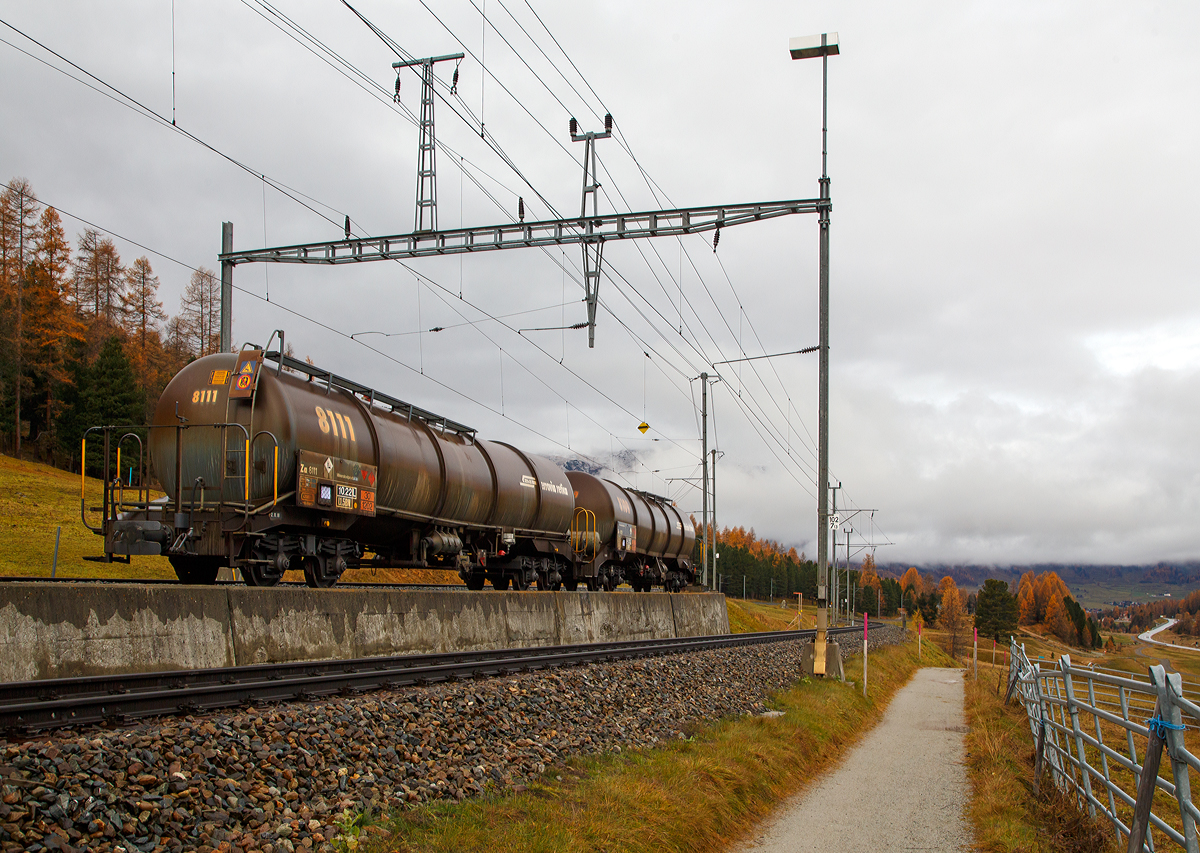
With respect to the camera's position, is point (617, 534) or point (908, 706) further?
point (617, 534)

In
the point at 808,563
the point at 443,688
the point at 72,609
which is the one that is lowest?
the point at 808,563

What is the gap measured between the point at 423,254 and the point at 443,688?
36.3 feet

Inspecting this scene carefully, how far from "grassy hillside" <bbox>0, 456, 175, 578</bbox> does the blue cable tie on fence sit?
936 inches

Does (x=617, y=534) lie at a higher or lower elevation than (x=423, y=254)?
lower

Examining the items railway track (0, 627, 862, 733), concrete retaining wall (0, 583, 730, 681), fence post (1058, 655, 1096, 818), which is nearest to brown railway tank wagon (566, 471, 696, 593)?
concrete retaining wall (0, 583, 730, 681)

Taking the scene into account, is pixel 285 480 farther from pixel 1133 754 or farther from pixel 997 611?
pixel 997 611

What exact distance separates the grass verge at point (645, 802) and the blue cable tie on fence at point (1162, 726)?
3.81 meters

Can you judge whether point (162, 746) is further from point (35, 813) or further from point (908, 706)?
point (908, 706)

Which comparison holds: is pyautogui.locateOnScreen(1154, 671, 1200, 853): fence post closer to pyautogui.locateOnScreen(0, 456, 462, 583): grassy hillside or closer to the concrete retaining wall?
the concrete retaining wall

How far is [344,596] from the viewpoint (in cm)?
1196

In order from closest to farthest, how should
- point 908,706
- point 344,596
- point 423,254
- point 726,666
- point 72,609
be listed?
point 72,609 < point 344,596 < point 726,666 < point 423,254 < point 908,706

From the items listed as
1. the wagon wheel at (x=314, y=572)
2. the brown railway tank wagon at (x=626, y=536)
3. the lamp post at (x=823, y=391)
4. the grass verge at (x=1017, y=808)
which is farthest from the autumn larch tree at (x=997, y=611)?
the wagon wheel at (x=314, y=572)

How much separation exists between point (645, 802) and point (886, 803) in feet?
12.5

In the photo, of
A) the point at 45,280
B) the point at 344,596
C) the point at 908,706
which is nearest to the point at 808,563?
the point at 45,280
